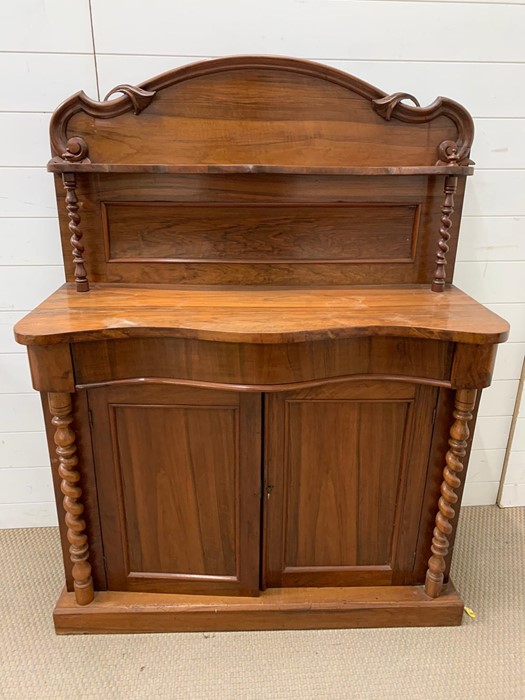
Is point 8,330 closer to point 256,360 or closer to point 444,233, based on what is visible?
point 256,360

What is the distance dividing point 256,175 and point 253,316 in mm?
445

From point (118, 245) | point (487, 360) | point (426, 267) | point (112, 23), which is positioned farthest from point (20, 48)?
point (487, 360)

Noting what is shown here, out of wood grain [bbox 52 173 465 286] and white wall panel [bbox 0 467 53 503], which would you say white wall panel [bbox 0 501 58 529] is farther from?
wood grain [bbox 52 173 465 286]

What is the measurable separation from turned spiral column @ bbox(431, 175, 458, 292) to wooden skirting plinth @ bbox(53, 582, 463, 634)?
871 mm

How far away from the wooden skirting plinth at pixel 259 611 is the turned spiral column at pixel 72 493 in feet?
0.21

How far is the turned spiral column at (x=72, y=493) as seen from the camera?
1.11 meters

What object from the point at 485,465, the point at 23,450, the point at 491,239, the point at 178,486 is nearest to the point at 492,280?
the point at 491,239

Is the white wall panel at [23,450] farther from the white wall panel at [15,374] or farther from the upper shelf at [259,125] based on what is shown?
the upper shelf at [259,125]

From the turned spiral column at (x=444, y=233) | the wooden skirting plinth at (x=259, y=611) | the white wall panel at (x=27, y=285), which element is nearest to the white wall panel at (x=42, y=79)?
the white wall panel at (x=27, y=285)

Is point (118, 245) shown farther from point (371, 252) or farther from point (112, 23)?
point (371, 252)

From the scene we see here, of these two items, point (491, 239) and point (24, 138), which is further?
point (491, 239)

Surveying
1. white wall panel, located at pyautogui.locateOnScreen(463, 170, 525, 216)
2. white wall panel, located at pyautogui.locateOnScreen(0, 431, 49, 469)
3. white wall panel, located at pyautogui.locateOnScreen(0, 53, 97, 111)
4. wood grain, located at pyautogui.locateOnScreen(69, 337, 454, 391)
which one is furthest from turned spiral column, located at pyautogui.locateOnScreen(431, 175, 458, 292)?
white wall panel, located at pyautogui.locateOnScreen(0, 431, 49, 469)

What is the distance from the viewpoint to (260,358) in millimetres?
1035

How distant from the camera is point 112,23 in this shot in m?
1.26
